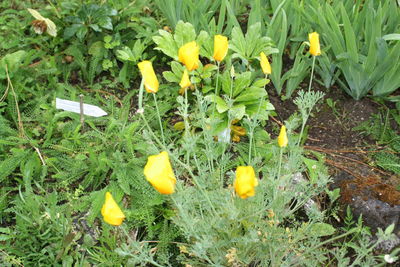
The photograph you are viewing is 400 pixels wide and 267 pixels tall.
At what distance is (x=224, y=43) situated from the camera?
163 centimetres

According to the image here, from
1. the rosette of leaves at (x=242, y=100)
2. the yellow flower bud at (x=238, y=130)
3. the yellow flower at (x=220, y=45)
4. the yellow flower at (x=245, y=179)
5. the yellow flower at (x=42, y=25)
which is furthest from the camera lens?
the yellow flower at (x=42, y=25)

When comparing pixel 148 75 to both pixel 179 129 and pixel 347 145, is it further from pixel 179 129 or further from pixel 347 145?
pixel 347 145

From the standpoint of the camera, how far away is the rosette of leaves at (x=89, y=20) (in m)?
2.59

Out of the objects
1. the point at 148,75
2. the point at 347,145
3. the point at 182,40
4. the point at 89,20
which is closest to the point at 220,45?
the point at 148,75

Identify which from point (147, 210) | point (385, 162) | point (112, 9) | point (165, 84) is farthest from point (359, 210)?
point (112, 9)

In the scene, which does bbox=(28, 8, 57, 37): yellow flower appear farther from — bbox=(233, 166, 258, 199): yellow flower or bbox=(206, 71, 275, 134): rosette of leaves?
bbox=(233, 166, 258, 199): yellow flower

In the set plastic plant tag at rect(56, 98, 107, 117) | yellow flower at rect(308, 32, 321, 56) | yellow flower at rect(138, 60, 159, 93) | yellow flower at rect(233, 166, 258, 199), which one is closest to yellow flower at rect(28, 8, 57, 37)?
plastic plant tag at rect(56, 98, 107, 117)

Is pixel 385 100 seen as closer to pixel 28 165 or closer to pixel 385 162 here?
pixel 385 162

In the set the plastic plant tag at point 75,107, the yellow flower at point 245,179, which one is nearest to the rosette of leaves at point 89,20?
the plastic plant tag at point 75,107

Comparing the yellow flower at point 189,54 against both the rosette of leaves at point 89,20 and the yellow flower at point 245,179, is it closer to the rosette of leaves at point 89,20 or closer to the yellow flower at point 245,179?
the yellow flower at point 245,179

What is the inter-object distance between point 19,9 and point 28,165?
1.32m

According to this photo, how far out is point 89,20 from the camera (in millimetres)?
2645

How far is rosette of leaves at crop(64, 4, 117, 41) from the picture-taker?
2.59 meters

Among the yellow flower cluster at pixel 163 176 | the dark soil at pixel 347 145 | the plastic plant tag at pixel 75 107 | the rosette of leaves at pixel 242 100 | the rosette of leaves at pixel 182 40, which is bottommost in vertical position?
the dark soil at pixel 347 145
